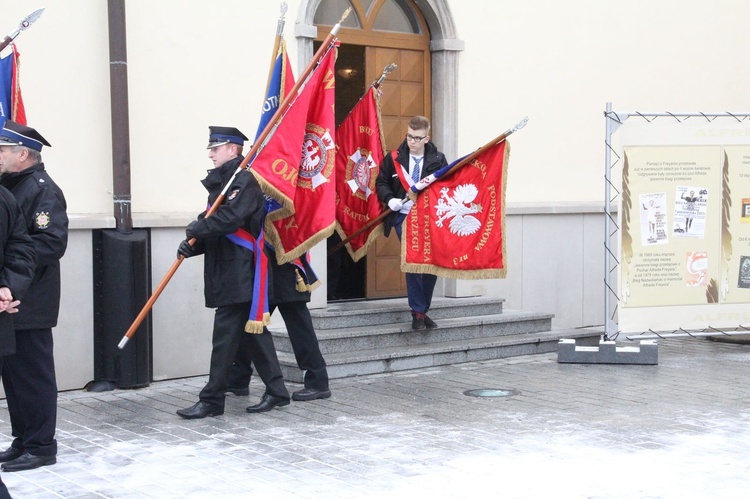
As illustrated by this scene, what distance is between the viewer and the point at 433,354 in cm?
958

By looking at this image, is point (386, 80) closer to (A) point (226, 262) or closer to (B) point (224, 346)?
(A) point (226, 262)

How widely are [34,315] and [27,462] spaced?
2.57 feet

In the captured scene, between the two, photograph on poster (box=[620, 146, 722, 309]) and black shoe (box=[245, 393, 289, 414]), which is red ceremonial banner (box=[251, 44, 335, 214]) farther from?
photograph on poster (box=[620, 146, 722, 309])

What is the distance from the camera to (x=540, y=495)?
5.66 m

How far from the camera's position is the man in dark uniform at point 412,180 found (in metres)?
9.69

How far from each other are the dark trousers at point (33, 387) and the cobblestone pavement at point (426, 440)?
0.56 ft

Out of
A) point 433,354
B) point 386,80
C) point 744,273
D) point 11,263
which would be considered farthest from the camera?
point 386,80

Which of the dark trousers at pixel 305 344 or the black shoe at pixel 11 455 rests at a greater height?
the dark trousers at pixel 305 344

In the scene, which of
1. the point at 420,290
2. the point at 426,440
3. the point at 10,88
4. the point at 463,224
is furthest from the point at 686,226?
the point at 10,88

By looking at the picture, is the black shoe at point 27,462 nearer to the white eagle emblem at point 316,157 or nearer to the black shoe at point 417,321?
the white eagle emblem at point 316,157

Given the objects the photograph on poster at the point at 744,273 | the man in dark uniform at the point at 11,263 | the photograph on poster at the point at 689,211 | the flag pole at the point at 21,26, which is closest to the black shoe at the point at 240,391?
the flag pole at the point at 21,26

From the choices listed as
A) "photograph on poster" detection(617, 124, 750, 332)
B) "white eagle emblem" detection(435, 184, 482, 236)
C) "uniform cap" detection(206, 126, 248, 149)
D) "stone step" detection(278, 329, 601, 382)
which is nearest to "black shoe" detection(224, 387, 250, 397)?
"stone step" detection(278, 329, 601, 382)

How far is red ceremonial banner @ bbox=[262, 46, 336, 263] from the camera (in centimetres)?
796

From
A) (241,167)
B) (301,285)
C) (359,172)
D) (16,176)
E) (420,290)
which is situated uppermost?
(359,172)
